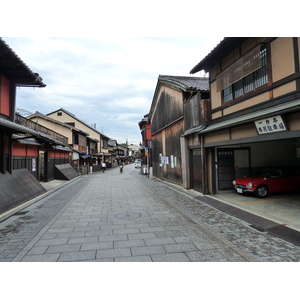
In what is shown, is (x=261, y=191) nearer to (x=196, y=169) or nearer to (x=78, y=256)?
(x=196, y=169)

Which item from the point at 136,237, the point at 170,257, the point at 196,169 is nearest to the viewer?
the point at 170,257

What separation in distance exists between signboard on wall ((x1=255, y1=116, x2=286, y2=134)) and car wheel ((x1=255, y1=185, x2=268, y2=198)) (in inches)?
171

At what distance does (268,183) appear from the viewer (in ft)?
35.2

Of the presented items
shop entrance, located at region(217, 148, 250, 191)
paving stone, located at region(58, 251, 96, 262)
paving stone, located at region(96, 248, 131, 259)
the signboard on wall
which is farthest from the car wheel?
paving stone, located at region(58, 251, 96, 262)

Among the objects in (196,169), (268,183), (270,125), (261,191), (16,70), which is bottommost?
(261,191)

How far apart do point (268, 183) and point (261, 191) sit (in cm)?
55

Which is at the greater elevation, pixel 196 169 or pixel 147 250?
pixel 196 169

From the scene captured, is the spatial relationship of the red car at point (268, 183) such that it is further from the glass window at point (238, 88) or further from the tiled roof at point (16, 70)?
the tiled roof at point (16, 70)

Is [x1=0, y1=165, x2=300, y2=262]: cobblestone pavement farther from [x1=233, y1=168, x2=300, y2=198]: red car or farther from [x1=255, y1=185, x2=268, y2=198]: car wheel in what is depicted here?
[x1=255, y1=185, x2=268, y2=198]: car wheel

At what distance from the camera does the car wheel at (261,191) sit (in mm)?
10551

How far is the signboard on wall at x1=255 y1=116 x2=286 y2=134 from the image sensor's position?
6414mm

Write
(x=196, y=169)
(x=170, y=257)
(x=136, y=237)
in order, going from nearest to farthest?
(x=170, y=257) → (x=136, y=237) → (x=196, y=169)

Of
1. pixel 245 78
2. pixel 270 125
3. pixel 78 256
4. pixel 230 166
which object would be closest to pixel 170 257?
pixel 78 256
